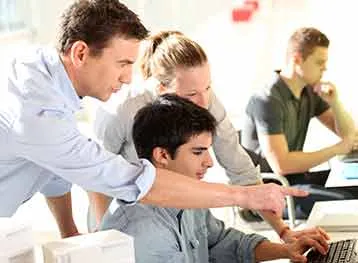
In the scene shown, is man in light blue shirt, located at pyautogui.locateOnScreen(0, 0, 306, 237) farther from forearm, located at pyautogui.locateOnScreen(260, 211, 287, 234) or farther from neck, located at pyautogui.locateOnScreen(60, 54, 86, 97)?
forearm, located at pyautogui.locateOnScreen(260, 211, 287, 234)

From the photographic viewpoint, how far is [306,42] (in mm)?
3490

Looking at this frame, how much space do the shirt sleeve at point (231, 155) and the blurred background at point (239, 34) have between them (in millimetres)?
1863

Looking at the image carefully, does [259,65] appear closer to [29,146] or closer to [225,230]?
[225,230]

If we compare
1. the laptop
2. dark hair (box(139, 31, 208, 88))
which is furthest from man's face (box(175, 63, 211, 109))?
the laptop

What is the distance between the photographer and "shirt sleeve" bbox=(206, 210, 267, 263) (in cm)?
193

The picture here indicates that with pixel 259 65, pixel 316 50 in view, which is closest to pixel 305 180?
pixel 316 50

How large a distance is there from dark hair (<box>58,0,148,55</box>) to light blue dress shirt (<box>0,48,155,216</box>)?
61mm

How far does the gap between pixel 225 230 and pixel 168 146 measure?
0.97 feet

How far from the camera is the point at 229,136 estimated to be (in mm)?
2293

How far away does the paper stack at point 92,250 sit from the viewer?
3.85ft

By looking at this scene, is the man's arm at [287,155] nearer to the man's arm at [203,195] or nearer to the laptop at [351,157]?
the laptop at [351,157]

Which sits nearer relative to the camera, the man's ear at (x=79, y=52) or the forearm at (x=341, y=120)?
the man's ear at (x=79, y=52)

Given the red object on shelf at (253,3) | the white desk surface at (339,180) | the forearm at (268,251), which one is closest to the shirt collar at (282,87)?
the white desk surface at (339,180)

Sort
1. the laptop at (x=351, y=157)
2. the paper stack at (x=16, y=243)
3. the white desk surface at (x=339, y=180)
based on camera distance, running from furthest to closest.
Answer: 1. the laptop at (x=351, y=157)
2. the white desk surface at (x=339, y=180)
3. the paper stack at (x=16, y=243)
